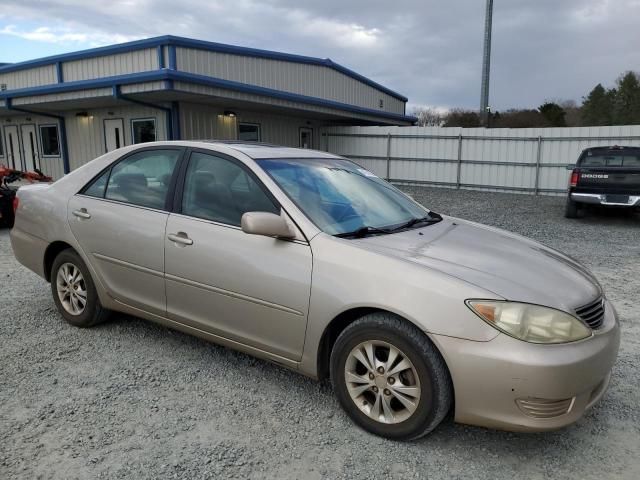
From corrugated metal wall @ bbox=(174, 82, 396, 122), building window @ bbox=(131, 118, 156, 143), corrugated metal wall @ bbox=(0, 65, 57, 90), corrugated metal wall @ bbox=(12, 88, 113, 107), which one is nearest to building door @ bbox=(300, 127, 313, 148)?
corrugated metal wall @ bbox=(174, 82, 396, 122)

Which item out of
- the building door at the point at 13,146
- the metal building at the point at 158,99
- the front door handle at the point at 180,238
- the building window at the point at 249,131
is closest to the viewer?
the front door handle at the point at 180,238

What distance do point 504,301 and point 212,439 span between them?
1694mm

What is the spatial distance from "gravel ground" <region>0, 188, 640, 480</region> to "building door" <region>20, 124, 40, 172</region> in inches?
683

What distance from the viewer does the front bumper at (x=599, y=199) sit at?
1013cm

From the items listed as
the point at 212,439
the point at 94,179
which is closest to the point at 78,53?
the point at 94,179

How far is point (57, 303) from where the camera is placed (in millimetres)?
4309

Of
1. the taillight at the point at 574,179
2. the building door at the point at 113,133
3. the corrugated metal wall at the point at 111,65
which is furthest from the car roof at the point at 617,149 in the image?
the building door at the point at 113,133

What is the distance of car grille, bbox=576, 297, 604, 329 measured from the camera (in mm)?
2551

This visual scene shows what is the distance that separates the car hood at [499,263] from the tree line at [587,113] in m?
34.0

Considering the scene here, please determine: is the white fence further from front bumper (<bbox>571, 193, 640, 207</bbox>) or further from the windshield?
the windshield

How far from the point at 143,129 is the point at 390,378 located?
14.8 meters

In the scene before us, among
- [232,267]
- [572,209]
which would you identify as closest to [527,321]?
[232,267]

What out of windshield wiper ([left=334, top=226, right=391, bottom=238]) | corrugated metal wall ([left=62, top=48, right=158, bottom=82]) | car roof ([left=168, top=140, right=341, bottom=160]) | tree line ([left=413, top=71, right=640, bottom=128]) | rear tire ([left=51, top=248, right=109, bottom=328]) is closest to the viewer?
windshield wiper ([left=334, top=226, right=391, bottom=238])

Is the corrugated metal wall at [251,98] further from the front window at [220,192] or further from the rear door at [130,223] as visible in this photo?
the front window at [220,192]
